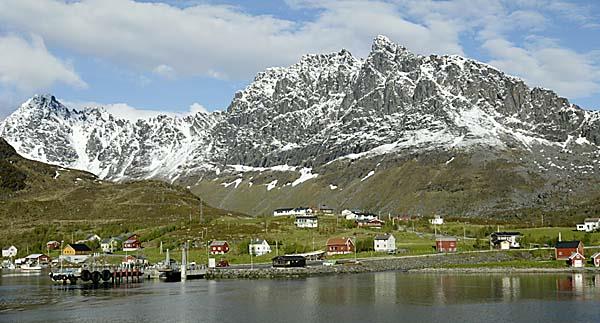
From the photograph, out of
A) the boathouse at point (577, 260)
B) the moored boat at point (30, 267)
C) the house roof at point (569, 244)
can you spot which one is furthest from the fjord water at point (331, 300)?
the moored boat at point (30, 267)

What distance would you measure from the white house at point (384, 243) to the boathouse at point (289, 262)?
18405 millimetres

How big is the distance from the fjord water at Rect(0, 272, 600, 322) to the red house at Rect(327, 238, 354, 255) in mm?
24958

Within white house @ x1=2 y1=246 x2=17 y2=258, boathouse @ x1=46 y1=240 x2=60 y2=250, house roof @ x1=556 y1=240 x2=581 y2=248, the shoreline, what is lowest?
the shoreline

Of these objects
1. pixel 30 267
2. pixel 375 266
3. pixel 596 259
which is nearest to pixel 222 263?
pixel 375 266

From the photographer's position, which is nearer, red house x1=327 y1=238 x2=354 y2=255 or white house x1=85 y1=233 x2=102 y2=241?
red house x1=327 y1=238 x2=354 y2=255

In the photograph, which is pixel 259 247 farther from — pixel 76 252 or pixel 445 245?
pixel 76 252

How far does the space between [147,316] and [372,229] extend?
8517 centimetres

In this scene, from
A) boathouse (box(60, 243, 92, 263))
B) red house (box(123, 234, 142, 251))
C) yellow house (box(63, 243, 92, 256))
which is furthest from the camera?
yellow house (box(63, 243, 92, 256))

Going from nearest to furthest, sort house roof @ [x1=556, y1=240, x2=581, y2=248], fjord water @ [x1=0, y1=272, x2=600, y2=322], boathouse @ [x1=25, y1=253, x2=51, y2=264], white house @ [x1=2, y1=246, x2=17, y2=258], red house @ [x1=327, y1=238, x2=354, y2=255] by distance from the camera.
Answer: fjord water @ [x1=0, y1=272, x2=600, y2=322] < house roof @ [x1=556, y1=240, x2=581, y2=248] < red house @ [x1=327, y1=238, x2=354, y2=255] < boathouse @ [x1=25, y1=253, x2=51, y2=264] < white house @ [x1=2, y1=246, x2=17, y2=258]

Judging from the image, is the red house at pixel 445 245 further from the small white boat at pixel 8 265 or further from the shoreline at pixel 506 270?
the small white boat at pixel 8 265

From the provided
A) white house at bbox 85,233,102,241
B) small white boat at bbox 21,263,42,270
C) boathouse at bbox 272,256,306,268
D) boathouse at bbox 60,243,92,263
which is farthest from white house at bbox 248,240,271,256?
white house at bbox 85,233,102,241

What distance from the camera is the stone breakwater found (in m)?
103

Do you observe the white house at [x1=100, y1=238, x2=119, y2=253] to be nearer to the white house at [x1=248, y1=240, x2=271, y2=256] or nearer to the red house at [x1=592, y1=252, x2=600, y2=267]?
the white house at [x1=248, y1=240, x2=271, y2=256]

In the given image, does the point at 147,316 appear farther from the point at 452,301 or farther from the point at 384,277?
the point at 384,277
